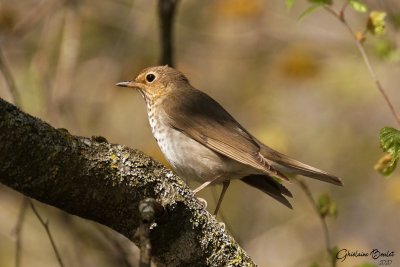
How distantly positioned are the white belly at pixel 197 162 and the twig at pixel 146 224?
7.57ft

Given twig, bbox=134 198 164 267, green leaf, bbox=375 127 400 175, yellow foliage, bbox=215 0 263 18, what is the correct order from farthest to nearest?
yellow foliage, bbox=215 0 263 18
green leaf, bbox=375 127 400 175
twig, bbox=134 198 164 267

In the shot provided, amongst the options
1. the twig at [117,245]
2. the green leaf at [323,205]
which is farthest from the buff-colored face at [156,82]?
the green leaf at [323,205]

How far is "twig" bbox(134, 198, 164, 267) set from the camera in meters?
2.14

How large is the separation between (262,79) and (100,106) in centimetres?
290

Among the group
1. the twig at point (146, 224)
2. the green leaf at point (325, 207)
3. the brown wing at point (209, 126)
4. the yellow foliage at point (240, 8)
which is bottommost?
the twig at point (146, 224)

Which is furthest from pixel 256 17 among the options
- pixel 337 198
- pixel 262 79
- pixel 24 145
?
pixel 24 145

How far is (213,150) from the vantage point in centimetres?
485

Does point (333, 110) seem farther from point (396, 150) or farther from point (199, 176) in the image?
point (396, 150)

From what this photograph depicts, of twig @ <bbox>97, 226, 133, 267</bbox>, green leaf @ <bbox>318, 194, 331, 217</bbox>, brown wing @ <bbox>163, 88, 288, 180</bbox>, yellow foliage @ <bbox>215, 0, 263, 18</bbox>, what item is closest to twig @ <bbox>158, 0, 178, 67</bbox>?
brown wing @ <bbox>163, 88, 288, 180</bbox>

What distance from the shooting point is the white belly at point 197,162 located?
4781 mm

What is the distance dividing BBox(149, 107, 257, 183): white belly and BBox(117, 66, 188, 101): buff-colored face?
68 centimetres

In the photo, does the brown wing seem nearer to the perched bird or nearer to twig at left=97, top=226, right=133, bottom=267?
the perched bird

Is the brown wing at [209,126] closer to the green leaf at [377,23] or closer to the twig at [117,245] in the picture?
the twig at [117,245]

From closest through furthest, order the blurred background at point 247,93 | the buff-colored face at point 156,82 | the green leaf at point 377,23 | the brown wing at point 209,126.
Answer: 1. the green leaf at point 377,23
2. the brown wing at point 209,126
3. the buff-colored face at point 156,82
4. the blurred background at point 247,93
